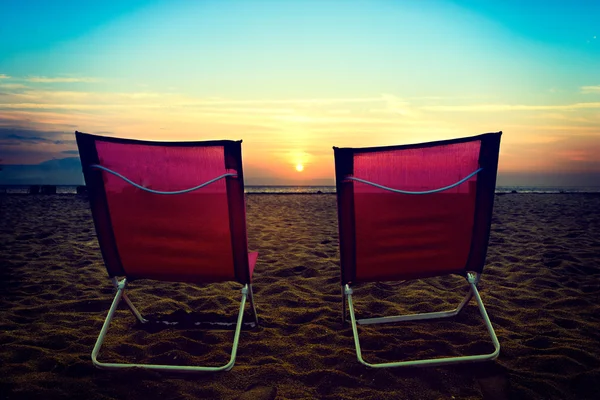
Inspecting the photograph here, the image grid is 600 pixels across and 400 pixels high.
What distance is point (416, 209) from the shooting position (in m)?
2.02

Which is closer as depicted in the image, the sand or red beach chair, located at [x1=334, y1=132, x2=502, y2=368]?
the sand

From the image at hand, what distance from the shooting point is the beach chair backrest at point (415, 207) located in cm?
193

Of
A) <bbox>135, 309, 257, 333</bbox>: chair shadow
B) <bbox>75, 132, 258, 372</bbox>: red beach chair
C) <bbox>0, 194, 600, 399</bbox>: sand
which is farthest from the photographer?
<bbox>135, 309, 257, 333</bbox>: chair shadow

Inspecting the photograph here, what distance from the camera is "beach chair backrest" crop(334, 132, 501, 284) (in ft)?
6.32

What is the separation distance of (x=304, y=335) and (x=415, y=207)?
1.15m

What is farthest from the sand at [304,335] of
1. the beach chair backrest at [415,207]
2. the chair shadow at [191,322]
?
the beach chair backrest at [415,207]

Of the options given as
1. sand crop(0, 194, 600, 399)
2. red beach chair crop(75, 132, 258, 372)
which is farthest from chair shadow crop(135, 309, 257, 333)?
red beach chair crop(75, 132, 258, 372)

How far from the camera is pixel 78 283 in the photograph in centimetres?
343

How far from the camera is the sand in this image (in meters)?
1.79

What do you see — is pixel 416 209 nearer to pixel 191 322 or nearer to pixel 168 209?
pixel 168 209

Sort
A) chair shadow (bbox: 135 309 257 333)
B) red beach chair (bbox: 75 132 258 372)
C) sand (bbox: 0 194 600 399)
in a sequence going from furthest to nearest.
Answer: chair shadow (bbox: 135 309 257 333)
red beach chair (bbox: 75 132 258 372)
sand (bbox: 0 194 600 399)

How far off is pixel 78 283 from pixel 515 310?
13.1 ft

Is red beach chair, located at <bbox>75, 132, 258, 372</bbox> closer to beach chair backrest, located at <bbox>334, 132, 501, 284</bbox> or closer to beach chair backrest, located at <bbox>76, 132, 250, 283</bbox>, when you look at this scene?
beach chair backrest, located at <bbox>76, 132, 250, 283</bbox>

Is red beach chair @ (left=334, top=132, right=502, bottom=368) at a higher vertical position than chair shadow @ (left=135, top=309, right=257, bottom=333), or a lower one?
higher
